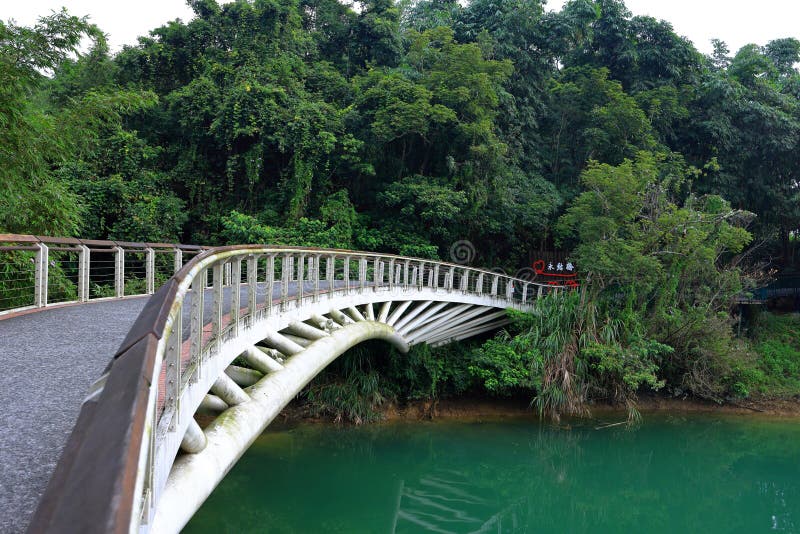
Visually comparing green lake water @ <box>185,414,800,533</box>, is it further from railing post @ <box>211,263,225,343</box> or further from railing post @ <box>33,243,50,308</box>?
railing post @ <box>211,263,225,343</box>

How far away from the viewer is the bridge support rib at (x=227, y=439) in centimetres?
276

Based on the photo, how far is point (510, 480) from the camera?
10.7 metres

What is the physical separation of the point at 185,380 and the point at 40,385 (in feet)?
3.24

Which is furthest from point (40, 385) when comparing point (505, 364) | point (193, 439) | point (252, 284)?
point (505, 364)

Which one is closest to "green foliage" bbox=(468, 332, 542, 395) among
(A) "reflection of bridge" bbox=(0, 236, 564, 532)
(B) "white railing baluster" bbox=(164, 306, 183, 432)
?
(A) "reflection of bridge" bbox=(0, 236, 564, 532)

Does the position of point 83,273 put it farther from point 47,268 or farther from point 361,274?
point 361,274

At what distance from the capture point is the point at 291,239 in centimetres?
1461

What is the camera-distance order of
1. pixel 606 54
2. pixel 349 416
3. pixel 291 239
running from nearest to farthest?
pixel 349 416 < pixel 291 239 < pixel 606 54

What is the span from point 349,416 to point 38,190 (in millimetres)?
7364

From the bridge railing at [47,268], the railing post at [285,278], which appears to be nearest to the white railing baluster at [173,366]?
the bridge railing at [47,268]

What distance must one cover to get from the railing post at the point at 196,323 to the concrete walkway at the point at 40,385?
0.58m

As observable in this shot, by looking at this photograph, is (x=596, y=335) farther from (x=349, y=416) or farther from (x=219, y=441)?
(x=219, y=441)

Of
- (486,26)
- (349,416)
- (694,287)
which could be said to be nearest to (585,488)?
(349,416)

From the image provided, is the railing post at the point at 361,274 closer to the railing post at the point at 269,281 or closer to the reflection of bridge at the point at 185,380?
the reflection of bridge at the point at 185,380
